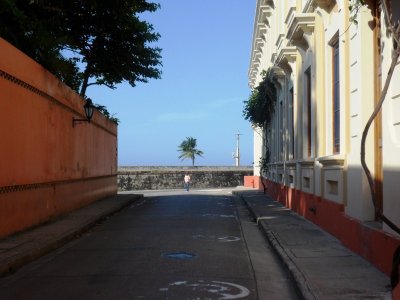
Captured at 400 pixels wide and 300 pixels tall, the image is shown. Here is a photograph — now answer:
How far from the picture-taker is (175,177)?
152 ft

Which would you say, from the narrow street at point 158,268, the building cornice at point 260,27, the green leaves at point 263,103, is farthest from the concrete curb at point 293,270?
the building cornice at point 260,27

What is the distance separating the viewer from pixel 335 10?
447 inches

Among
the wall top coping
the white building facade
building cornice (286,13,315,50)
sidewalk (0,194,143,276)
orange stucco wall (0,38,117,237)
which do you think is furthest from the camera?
the wall top coping

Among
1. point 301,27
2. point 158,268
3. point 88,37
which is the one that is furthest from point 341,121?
point 88,37

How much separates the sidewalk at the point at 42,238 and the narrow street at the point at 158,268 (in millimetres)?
176

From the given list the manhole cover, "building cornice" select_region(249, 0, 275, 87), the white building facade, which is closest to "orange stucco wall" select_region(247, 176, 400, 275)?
the white building facade

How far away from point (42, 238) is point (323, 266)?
5679 mm

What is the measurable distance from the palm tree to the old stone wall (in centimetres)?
5060

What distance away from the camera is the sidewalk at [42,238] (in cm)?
870

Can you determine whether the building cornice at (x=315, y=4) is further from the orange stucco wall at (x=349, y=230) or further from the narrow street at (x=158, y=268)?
the narrow street at (x=158, y=268)

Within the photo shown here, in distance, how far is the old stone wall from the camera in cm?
4459

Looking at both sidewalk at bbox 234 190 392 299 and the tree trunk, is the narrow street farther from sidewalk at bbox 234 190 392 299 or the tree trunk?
the tree trunk

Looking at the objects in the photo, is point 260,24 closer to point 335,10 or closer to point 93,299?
point 335,10

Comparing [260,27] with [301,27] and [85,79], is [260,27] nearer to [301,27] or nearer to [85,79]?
[85,79]
